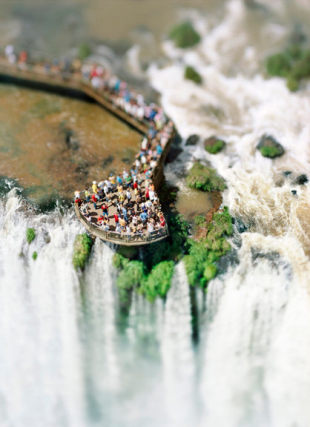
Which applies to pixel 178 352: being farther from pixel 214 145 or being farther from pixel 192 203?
pixel 214 145

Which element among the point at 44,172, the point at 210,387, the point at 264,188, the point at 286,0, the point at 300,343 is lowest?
the point at 210,387

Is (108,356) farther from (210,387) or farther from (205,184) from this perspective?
(205,184)

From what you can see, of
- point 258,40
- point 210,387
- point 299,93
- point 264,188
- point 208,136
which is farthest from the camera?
point 258,40

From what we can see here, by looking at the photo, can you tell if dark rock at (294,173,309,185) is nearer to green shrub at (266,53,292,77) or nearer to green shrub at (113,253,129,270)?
green shrub at (266,53,292,77)

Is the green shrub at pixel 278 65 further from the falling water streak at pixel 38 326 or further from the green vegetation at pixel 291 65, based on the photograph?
the falling water streak at pixel 38 326

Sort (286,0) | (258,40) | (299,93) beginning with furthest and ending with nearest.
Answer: (286,0), (258,40), (299,93)

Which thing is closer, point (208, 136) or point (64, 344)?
point (64, 344)

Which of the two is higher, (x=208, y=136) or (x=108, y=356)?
(x=208, y=136)

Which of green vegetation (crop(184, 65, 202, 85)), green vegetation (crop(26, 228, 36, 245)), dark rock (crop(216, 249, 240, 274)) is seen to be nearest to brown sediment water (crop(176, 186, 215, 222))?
dark rock (crop(216, 249, 240, 274))

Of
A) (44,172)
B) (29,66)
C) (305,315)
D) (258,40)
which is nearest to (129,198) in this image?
(44,172)
